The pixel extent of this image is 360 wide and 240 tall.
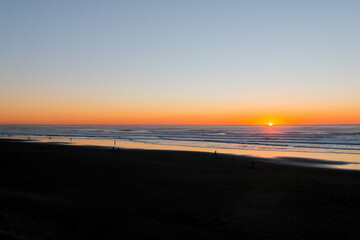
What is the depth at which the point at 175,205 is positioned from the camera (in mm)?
11922

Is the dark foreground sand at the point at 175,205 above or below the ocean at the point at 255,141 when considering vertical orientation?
below

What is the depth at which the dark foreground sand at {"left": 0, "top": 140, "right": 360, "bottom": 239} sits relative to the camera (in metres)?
9.08

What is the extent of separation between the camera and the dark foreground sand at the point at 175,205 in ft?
29.8

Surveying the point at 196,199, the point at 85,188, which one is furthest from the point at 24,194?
the point at 196,199

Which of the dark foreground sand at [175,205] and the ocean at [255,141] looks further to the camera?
the ocean at [255,141]

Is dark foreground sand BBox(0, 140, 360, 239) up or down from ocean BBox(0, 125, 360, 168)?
down

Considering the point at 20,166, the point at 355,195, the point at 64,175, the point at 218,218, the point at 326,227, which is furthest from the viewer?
the point at 20,166

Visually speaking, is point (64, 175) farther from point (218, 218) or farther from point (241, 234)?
point (241, 234)

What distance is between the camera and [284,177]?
61.0ft

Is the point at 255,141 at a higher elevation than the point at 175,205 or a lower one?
higher

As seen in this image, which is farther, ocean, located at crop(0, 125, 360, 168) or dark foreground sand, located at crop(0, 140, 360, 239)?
ocean, located at crop(0, 125, 360, 168)

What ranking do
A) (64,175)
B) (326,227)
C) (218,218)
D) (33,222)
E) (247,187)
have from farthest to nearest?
(64,175), (247,187), (218,218), (326,227), (33,222)

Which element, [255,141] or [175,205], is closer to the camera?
[175,205]

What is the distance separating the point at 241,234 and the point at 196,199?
386cm
